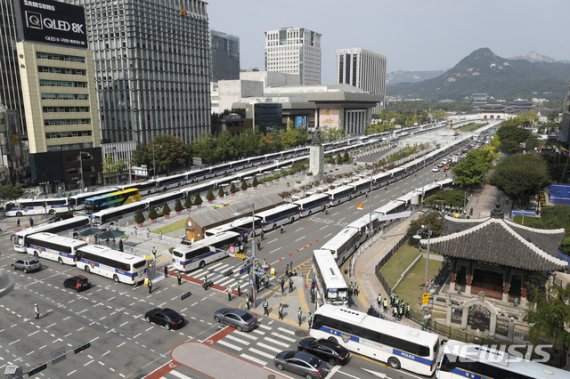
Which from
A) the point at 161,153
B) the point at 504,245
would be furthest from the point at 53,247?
the point at 161,153

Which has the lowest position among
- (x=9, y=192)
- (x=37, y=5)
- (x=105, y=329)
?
(x=105, y=329)

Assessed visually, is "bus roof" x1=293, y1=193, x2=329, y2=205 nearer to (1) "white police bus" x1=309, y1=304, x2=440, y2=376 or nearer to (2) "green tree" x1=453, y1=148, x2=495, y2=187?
(2) "green tree" x1=453, y1=148, x2=495, y2=187

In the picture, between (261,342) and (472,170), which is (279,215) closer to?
(261,342)

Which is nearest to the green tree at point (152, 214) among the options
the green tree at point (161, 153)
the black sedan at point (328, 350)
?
the green tree at point (161, 153)

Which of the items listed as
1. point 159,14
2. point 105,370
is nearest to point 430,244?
point 105,370

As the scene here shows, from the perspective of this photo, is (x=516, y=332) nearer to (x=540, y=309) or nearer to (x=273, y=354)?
(x=540, y=309)
